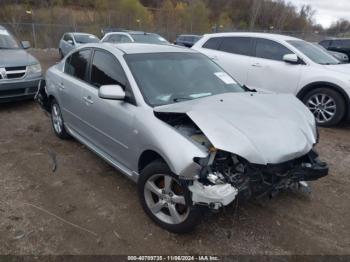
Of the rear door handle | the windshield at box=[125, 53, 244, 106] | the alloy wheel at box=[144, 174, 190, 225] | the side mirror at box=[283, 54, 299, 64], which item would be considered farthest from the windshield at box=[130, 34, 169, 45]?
the alloy wheel at box=[144, 174, 190, 225]

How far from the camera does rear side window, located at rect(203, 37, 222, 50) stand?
26.6 ft

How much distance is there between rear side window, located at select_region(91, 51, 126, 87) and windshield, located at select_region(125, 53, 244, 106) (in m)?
0.17

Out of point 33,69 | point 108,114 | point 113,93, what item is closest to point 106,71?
point 108,114

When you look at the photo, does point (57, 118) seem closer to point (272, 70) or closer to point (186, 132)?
point (186, 132)

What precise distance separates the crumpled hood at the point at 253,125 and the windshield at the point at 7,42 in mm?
6338

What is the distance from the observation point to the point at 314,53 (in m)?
7.09

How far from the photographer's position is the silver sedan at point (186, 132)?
2673 millimetres

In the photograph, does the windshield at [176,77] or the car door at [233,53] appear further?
the car door at [233,53]

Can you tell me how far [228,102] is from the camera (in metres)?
3.22

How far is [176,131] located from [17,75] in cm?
536

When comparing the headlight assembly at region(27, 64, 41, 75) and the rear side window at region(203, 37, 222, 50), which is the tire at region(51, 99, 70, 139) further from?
the rear side window at region(203, 37, 222, 50)

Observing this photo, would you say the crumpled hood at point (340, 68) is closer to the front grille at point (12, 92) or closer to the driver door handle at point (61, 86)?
the driver door handle at point (61, 86)

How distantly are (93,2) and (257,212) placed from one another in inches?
2155

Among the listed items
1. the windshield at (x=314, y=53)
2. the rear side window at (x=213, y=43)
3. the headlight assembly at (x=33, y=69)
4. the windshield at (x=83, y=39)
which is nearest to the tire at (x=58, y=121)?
the headlight assembly at (x=33, y=69)
